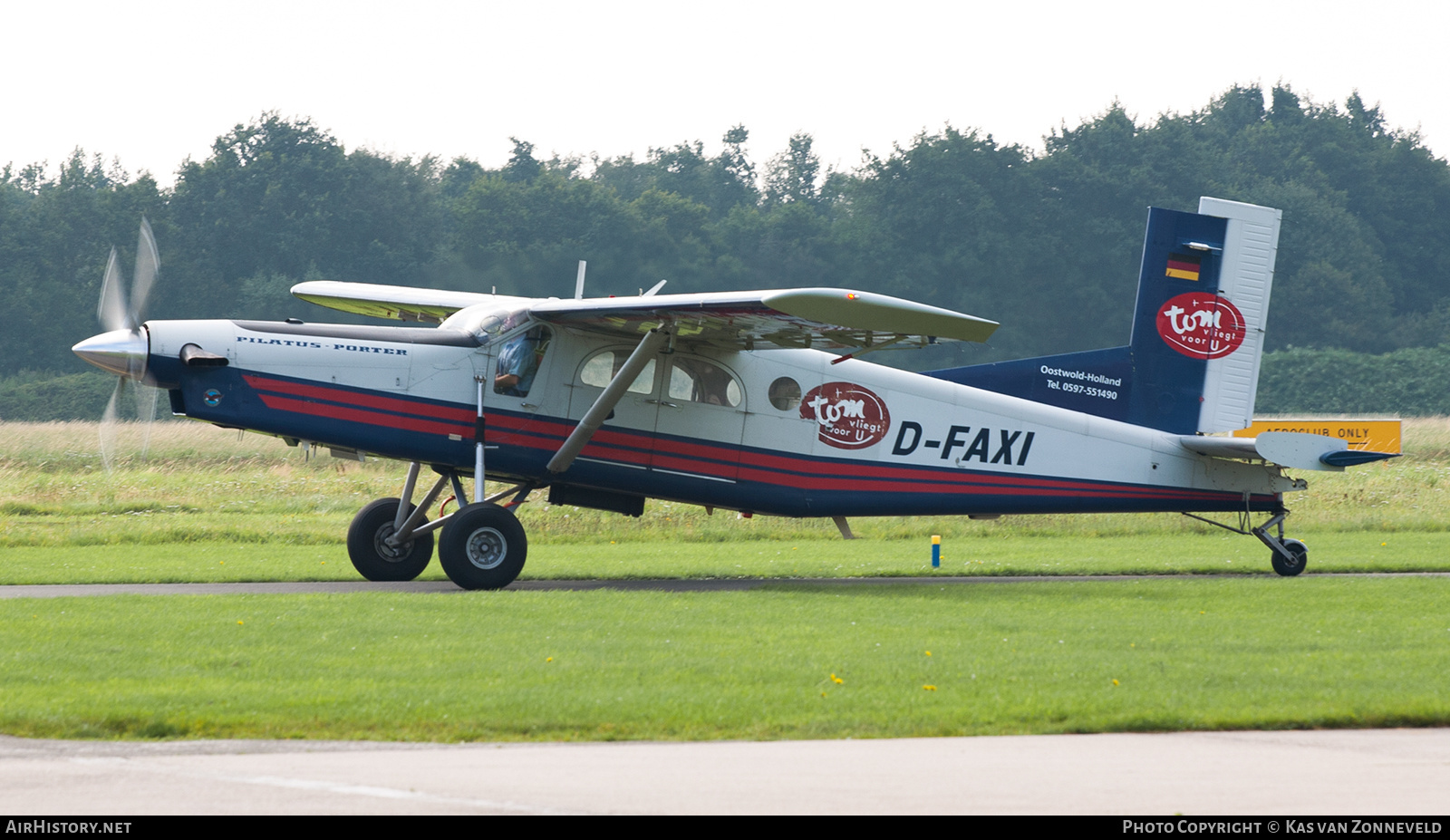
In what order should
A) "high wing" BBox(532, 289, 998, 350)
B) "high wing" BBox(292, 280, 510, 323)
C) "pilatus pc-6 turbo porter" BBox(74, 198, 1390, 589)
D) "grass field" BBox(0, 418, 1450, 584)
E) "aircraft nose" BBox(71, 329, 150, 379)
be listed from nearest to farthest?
"high wing" BBox(532, 289, 998, 350) → "aircraft nose" BBox(71, 329, 150, 379) → "pilatus pc-6 turbo porter" BBox(74, 198, 1390, 589) → "grass field" BBox(0, 418, 1450, 584) → "high wing" BBox(292, 280, 510, 323)

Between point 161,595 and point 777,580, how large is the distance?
662 cm

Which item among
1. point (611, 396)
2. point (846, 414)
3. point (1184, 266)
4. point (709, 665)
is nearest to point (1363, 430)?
point (1184, 266)

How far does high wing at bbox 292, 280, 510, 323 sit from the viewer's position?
18812 millimetres

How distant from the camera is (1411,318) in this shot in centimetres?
7606

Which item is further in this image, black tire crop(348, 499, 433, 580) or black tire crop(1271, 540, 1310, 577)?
black tire crop(1271, 540, 1310, 577)

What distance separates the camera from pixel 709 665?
374 inches

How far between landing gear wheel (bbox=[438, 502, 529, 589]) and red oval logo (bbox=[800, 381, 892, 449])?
3.79m

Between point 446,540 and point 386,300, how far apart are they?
18.9 feet

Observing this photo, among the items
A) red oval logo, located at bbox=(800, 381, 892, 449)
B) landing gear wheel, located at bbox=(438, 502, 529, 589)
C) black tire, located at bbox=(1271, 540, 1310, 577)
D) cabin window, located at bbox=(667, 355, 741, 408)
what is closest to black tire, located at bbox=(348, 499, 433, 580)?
landing gear wheel, located at bbox=(438, 502, 529, 589)

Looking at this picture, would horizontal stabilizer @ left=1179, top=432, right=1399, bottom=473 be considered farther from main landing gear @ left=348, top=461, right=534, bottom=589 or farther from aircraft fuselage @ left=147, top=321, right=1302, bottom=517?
main landing gear @ left=348, top=461, right=534, bottom=589

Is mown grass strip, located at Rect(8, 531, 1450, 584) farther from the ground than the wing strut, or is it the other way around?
the wing strut

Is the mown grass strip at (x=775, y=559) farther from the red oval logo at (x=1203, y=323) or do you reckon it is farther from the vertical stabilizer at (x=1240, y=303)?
the red oval logo at (x=1203, y=323)

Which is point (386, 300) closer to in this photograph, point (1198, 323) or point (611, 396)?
point (611, 396)
